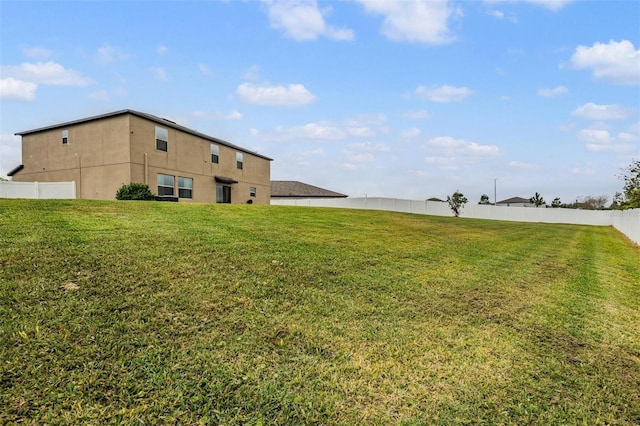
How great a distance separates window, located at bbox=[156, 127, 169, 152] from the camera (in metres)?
20.3

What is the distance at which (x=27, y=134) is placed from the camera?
22.0 metres

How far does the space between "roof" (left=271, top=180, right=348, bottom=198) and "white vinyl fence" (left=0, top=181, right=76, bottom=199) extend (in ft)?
86.9

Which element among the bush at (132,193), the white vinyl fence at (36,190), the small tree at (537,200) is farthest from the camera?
the small tree at (537,200)

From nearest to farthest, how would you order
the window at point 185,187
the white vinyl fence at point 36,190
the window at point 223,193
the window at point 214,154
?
the white vinyl fence at point 36,190 < the window at point 185,187 < the window at point 214,154 < the window at point 223,193

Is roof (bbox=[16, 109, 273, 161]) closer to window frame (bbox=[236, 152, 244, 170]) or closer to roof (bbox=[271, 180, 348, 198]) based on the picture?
window frame (bbox=[236, 152, 244, 170])

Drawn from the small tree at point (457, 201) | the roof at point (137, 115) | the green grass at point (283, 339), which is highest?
the roof at point (137, 115)

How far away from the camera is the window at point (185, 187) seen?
2194cm

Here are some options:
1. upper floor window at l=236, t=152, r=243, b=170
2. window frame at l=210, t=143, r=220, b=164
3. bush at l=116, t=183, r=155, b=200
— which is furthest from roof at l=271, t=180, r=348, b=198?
bush at l=116, t=183, r=155, b=200

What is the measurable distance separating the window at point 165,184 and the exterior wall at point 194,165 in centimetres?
29

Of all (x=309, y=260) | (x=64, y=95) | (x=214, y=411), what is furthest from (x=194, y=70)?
(x=214, y=411)

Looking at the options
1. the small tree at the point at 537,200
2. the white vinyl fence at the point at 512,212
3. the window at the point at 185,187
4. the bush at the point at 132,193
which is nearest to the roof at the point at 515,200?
the small tree at the point at 537,200

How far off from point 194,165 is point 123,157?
16.2 feet

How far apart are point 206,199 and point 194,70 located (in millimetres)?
12097

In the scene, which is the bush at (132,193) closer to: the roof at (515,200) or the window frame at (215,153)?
the window frame at (215,153)
